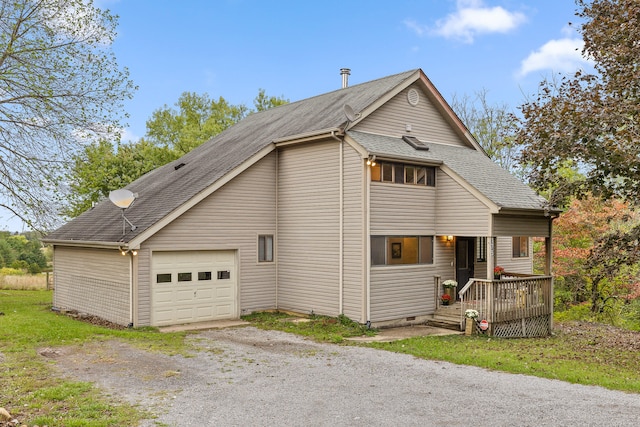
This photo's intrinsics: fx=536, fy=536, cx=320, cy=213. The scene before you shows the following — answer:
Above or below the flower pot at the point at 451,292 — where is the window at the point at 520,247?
above

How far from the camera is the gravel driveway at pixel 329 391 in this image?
7.11m

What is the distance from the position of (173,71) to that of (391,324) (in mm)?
28477

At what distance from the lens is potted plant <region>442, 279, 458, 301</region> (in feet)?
52.9

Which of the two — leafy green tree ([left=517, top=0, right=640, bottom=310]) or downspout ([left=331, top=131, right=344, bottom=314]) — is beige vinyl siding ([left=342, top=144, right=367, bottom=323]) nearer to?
downspout ([left=331, top=131, right=344, bottom=314])

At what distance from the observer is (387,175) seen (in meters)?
15.3

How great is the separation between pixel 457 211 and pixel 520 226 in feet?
5.98

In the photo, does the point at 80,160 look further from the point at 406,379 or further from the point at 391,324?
the point at 406,379

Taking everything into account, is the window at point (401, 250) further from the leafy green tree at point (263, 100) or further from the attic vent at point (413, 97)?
the leafy green tree at point (263, 100)

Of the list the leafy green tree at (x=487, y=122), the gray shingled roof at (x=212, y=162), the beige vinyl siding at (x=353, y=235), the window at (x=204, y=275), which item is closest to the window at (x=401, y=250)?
the beige vinyl siding at (x=353, y=235)

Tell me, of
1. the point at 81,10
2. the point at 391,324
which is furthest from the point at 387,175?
the point at 81,10

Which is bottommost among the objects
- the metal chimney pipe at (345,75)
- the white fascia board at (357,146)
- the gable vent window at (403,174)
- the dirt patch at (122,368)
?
the dirt patch at (122,368)

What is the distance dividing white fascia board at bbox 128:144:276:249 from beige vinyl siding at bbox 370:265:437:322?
4992mm

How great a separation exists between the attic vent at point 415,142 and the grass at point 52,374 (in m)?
8.69

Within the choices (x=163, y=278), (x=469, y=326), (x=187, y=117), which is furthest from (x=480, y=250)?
(x=187, y=117)
